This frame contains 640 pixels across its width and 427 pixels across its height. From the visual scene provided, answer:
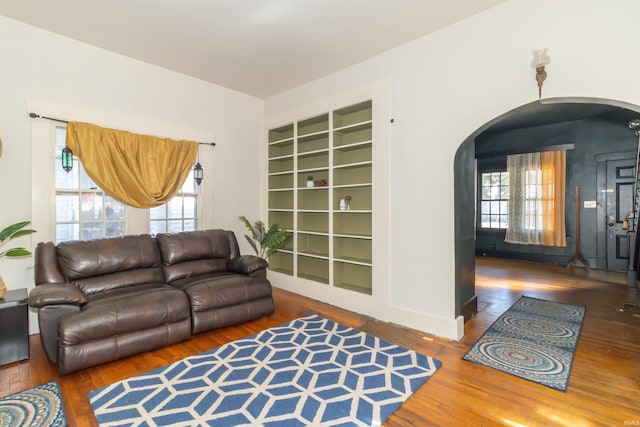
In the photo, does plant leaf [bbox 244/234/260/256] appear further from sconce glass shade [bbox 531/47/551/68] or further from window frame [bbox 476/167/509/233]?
window frame [bbox 476/167/509/233]

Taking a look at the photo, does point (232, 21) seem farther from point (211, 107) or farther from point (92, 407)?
point (92, 407)

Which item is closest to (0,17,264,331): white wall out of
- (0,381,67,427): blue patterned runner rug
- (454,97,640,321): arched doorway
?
(0,381,67,427): blue patterned runner rug

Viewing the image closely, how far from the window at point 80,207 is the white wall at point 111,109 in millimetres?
235

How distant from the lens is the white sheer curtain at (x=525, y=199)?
6.65 meters

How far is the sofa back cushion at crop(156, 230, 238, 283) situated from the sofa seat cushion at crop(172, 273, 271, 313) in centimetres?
14

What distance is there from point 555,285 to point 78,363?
19.9 feet

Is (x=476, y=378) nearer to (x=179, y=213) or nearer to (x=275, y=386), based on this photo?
(x=275, y=386)

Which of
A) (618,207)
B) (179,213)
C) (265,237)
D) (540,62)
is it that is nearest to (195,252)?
(179,213)

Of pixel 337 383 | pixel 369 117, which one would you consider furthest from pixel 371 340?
pixel 369 117

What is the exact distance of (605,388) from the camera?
2156 mm

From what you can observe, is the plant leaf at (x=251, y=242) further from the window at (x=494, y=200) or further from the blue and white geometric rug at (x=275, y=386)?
the window at (x=494, y=200)

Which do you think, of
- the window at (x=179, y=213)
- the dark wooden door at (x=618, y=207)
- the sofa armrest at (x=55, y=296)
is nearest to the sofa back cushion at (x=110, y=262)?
the sofa armrest at (x=55, y=296)

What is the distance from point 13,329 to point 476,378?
141 inches

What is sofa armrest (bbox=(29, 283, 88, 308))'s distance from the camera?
2.30m
